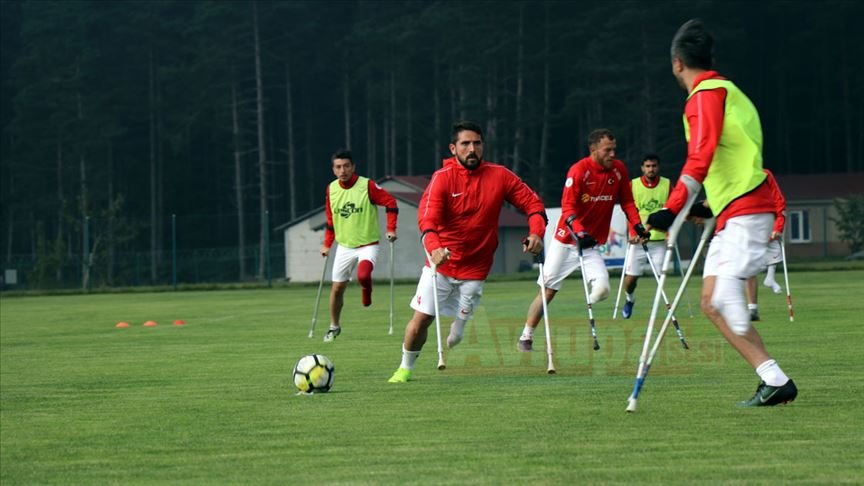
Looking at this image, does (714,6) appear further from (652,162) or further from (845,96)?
(652,162)

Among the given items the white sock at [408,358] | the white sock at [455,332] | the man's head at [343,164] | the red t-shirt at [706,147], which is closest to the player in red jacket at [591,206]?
the white sock at [455,332]

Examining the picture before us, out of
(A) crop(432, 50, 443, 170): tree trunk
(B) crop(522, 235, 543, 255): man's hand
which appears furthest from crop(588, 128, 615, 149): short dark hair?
(A) crop(432, 50, 443, 170): tree trunk

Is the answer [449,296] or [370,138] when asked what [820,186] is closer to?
[370,138]

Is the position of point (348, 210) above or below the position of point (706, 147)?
below

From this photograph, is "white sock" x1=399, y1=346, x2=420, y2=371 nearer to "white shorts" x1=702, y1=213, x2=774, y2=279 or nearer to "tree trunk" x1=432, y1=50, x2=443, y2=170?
"white shorts" x1=702, y1=213, x2=774, y2=279

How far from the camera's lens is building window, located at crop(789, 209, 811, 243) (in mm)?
76825

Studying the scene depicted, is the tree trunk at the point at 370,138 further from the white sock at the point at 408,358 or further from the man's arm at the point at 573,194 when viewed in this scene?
the white sock at the point at 408,358

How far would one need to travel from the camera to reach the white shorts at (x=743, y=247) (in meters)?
9.19

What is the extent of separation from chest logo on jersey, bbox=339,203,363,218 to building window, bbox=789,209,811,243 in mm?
60677

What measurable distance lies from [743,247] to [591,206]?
6.96m

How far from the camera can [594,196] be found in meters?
16.1

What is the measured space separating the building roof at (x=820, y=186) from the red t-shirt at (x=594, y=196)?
64.9 m

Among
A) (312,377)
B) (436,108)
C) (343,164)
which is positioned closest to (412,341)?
(312,377)

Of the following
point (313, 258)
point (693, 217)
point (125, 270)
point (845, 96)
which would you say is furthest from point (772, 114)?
point (693, 217)
